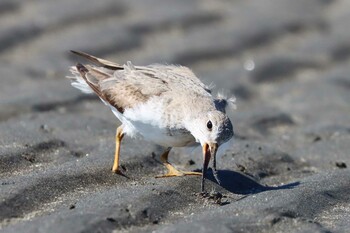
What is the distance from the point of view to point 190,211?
5859mm

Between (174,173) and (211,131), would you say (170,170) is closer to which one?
(174,173)

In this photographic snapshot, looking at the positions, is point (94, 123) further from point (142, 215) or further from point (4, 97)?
point (142, 215)

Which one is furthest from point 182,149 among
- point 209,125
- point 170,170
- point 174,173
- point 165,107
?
point 209,125

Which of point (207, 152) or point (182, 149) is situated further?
point (182, 149)

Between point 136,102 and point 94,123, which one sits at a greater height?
point 136,102

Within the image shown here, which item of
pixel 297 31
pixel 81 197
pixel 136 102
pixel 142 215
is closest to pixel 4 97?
pixel 136 102

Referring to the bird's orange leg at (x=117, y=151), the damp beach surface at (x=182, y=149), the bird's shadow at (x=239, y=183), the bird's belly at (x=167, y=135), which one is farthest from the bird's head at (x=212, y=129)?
the bird's orange leg at (x=117, y=151)

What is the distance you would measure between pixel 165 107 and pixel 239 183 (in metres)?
0.90

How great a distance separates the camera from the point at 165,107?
6.50 metres

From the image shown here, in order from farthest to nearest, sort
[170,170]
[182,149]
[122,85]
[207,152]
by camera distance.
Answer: [182,149], [122,85], [170,170], [207,152]

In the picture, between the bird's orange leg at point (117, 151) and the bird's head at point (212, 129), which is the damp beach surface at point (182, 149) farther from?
the bird's head at point (212, 129)

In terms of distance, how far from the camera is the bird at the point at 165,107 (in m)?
6.22

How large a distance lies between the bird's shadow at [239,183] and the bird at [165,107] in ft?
0.63

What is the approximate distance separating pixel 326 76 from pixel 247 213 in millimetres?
5144
